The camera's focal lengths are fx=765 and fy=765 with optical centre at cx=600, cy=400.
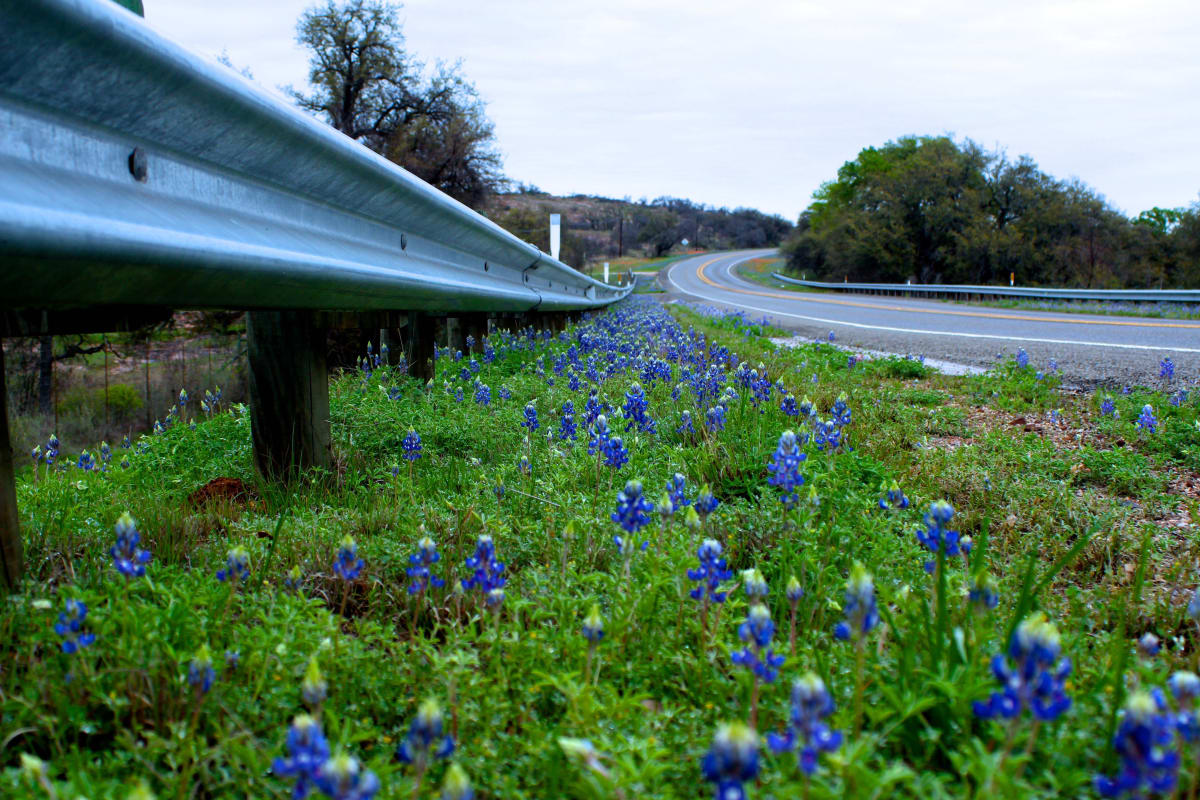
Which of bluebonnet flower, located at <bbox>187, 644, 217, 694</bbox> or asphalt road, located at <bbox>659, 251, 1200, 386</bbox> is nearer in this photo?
bluebonnet flower, located at <bbox>187, 644, 217, 694</bbox>

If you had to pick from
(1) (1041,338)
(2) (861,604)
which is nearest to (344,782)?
(2) (861,604)

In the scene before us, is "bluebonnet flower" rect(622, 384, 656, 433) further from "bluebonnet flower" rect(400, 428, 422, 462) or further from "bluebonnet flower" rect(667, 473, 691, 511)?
"bluebonnet flower" rect(667, 473, 691, 511)

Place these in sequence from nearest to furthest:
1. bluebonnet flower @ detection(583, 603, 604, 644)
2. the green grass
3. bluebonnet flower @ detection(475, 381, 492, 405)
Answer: the green grass
bluebonnet flower @ detection(583, 603, 604, 644)
bluebonnet flower @ detection(475, 381, 492, 405)

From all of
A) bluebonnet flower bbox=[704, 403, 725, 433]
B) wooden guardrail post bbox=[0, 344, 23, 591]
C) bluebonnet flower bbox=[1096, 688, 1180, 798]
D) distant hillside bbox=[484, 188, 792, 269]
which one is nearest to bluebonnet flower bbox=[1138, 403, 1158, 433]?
bluebonnet flower bbox=[704, 403, 725, 433]

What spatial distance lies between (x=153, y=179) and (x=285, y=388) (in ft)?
4.81

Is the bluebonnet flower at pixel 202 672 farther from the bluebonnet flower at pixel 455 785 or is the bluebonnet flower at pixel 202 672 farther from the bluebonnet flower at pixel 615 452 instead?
the bluebonnet flower at pixel 615 452

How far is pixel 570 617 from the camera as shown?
194 cm

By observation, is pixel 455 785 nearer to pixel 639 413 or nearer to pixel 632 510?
pixel 632 510

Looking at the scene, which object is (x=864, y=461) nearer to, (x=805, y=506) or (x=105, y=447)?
(x=805, y=506)

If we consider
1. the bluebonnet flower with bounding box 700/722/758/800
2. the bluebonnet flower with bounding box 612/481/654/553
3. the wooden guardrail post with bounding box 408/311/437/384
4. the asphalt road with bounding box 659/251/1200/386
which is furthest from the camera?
the asphalt road with bounding box 659/251/1200/386

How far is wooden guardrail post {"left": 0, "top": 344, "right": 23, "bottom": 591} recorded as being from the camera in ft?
5.91

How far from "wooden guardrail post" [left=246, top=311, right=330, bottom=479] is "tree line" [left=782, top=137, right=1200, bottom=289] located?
4332 centimetres

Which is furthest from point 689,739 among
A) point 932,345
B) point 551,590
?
point 932,345

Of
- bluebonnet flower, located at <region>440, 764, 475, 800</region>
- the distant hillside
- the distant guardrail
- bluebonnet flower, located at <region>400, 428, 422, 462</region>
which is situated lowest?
bluebonnet flower, located at <region>440, 764, 475, 800</region>
